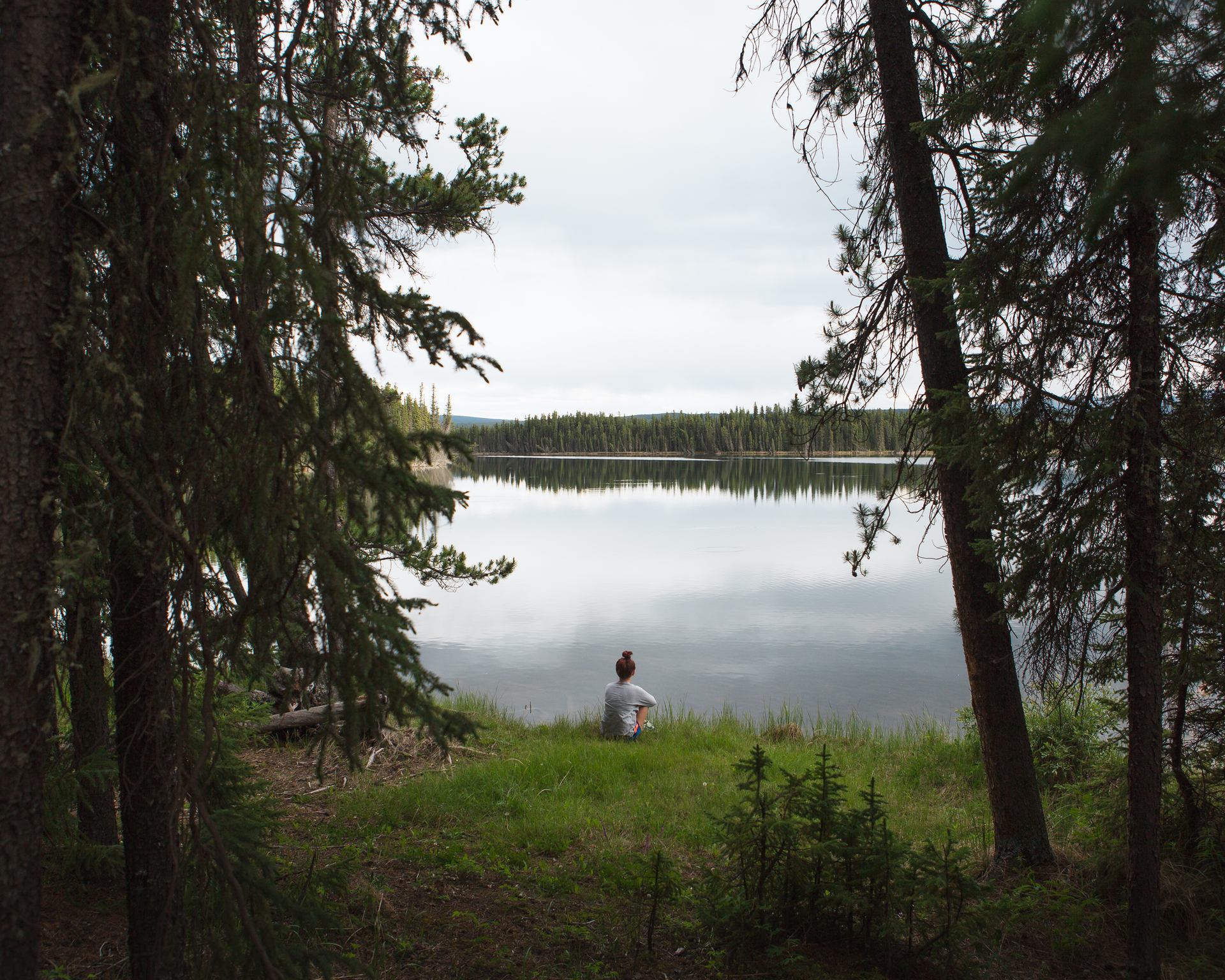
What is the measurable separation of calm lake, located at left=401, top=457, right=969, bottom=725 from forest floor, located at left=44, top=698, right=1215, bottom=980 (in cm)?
204

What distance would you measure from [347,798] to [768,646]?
9.51m

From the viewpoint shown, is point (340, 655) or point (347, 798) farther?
point (347, 798)

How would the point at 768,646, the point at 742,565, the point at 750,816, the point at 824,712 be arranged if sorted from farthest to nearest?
1. the point at 742,565
2. the point at 768,646
3. the point at 824,712
4. the point at 750,816

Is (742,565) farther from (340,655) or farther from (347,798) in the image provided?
(340,655)

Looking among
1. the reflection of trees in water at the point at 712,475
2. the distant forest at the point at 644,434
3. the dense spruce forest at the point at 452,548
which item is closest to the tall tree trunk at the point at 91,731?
the dense spruce forest at the point at 452,548

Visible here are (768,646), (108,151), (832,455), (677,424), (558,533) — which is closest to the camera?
(108,151)

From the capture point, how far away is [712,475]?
239 ft

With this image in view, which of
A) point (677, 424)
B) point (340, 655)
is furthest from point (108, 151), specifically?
point (677, 424)

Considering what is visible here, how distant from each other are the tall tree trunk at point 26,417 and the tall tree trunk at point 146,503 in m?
0.16

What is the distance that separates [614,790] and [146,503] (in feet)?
16.0

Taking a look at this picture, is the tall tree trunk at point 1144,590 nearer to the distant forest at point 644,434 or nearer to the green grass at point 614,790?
the green grass at point 614,790

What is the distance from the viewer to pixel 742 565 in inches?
887

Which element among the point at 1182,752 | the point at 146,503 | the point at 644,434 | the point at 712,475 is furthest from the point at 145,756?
the point at 644,434

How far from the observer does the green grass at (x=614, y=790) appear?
4.91 metres
